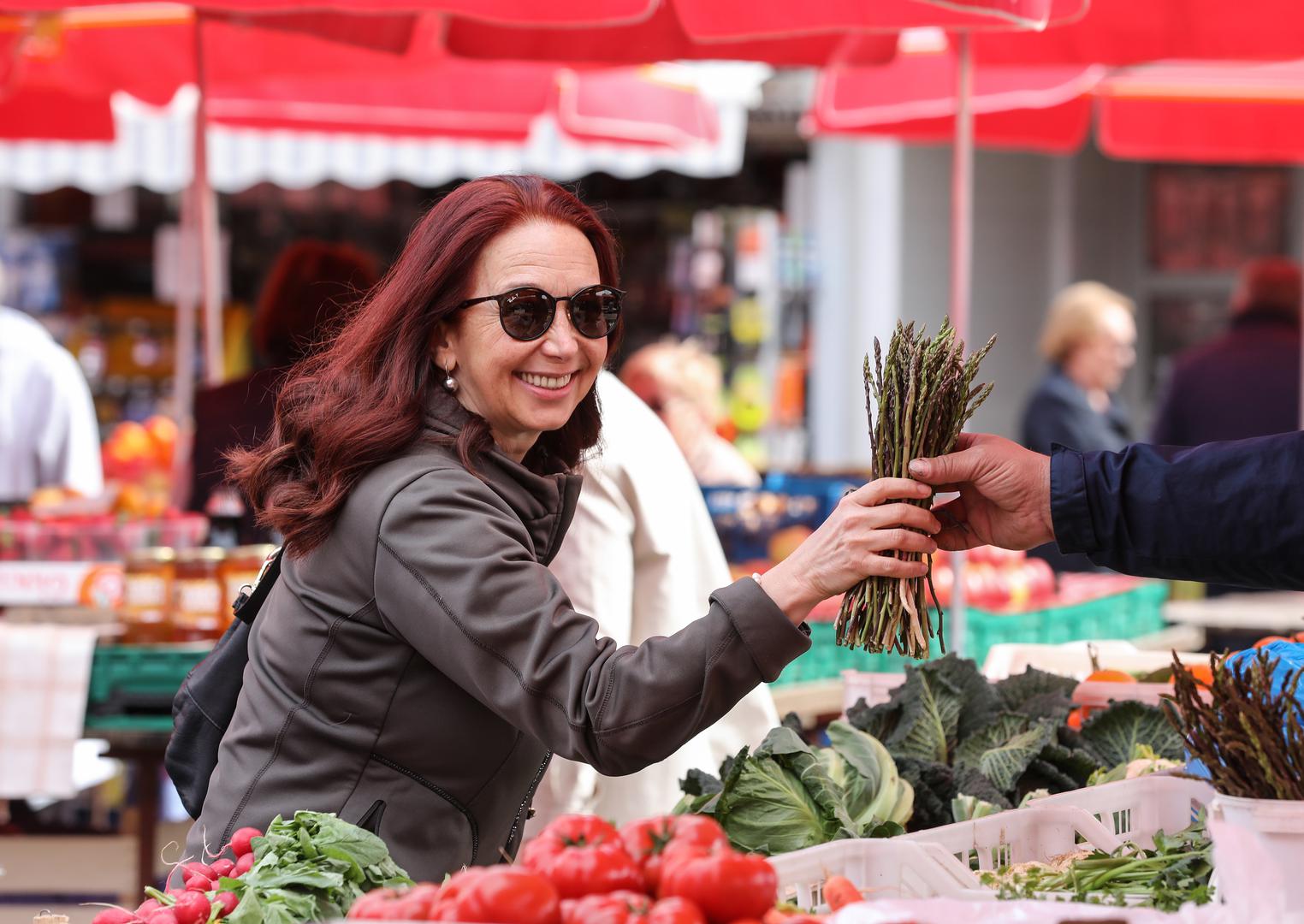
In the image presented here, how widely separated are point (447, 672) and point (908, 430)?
2.61ft

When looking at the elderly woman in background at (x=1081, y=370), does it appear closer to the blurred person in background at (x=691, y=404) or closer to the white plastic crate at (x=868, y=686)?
the blurred person in background at (x=691, y=404)

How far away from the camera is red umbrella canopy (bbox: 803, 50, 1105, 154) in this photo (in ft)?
21.7

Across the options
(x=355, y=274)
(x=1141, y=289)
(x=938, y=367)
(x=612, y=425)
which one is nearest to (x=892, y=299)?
(x=1141, y=289)

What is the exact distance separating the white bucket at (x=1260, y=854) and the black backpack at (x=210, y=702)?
1.59 meters

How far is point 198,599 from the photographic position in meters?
4.71

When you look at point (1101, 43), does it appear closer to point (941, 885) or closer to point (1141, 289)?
point (941, 885)

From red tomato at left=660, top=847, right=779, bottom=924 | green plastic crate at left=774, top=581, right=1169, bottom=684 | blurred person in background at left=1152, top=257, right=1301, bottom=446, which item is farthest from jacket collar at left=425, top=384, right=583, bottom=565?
blurred person in background at left=1152, top=257, right=1301, bottom=446

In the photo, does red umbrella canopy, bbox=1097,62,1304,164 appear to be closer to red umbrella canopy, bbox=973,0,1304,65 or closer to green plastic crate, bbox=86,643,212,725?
red umbrella canopy, bbox=973,0,1304,65

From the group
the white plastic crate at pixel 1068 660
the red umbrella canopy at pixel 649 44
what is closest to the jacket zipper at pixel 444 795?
the white plastic crate at pixel 1068 660

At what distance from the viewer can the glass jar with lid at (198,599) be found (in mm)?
4703

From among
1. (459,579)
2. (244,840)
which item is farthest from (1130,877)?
(244,840)

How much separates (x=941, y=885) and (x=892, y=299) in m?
8.64

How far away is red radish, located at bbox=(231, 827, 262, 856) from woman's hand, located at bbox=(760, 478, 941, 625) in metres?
0.84

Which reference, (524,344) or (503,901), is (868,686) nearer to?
(524,344)
